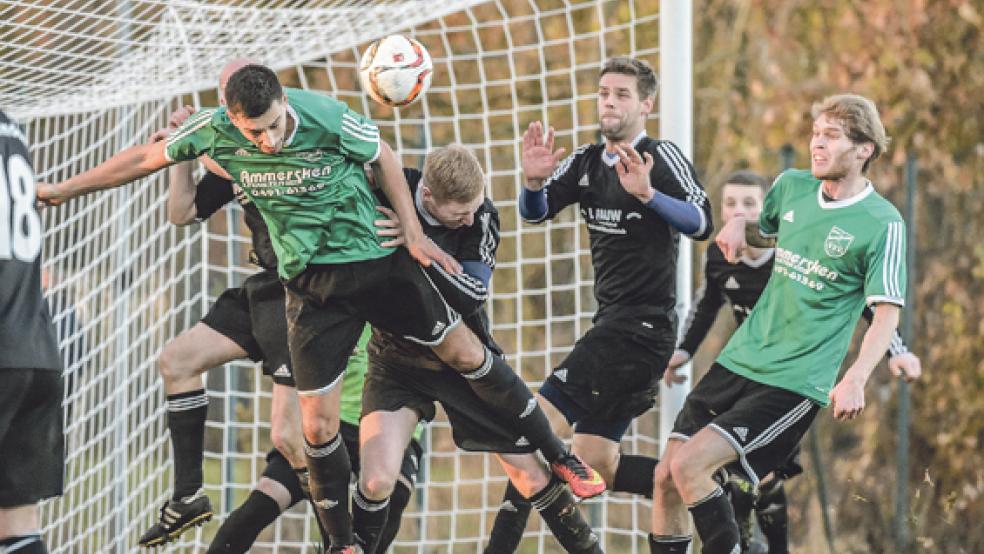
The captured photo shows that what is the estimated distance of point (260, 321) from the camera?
Result: 6.23 meters

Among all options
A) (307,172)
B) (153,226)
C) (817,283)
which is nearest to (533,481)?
(817,283)

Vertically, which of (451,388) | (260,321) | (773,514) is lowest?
(773,514)

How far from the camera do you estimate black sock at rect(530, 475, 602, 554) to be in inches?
231

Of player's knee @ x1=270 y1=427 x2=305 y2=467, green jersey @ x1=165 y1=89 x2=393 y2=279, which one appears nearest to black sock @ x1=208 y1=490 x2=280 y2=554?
player's knee @ x1=270 y1=427 x2=305 y2=467

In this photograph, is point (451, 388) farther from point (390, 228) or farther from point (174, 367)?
point (174, 367)

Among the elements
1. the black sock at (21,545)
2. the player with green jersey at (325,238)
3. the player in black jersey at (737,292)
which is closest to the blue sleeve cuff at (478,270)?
the player with green jersey at (325,238)

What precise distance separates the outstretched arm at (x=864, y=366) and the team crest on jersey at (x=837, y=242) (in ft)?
0.88

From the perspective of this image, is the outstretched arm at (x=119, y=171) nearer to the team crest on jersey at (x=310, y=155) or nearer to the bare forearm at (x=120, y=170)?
the bare forearm at (x=120, y=170)

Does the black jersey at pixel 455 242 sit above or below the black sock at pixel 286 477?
above

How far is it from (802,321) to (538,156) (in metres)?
1.25

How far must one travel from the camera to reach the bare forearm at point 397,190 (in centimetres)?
528

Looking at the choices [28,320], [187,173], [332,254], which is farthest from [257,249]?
[28,320]

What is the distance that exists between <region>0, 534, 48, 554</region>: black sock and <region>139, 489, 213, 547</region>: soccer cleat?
1.49m

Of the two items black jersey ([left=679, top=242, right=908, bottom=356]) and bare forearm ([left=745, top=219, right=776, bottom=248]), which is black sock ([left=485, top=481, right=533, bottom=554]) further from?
bare forearm ([left=745, top=219, right=776, bottom=248])
